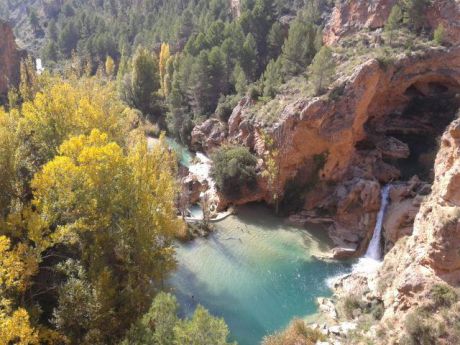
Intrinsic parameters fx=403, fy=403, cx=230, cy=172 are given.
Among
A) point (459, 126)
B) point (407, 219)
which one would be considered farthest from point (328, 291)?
point (459, 126)

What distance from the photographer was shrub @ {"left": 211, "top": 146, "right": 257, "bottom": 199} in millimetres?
38688

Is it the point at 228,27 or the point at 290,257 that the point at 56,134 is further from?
the point at 228,27

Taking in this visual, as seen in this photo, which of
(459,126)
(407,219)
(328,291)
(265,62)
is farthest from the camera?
(265,62)

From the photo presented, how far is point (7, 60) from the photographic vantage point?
6044 cm

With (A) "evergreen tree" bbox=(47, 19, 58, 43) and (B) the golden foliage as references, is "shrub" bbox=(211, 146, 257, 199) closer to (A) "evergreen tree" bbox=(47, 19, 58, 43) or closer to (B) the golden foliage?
(B) the golden foliage

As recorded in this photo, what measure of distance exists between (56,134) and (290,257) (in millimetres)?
20103

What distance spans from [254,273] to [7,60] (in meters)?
52.1

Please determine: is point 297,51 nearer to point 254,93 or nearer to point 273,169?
point 254,93

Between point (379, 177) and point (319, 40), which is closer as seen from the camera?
point (379, 177)

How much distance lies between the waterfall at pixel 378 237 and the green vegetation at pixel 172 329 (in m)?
20.6

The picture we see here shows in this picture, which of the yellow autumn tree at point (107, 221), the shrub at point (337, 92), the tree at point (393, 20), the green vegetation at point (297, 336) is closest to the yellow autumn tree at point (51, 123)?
the yellow autumn tree at point (107, 221)

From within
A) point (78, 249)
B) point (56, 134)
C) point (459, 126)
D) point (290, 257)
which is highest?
point (459, 126)

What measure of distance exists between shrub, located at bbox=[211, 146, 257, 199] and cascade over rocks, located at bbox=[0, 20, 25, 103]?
37358 millimetres

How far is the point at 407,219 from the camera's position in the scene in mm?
32688
